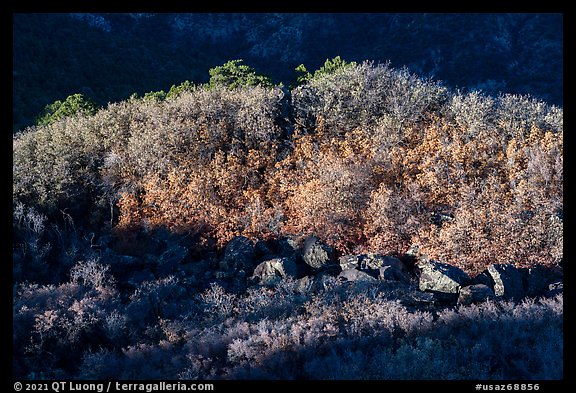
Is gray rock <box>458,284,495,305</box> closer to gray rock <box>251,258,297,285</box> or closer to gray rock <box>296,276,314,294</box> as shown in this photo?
gray rock <box>296,276,314,294</box>

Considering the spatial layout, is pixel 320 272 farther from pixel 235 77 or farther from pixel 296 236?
pixel 235 77

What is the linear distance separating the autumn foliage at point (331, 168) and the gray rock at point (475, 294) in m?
1.56

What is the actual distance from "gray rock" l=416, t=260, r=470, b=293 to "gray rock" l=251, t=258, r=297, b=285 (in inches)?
99.3

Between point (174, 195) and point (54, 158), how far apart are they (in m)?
3.73

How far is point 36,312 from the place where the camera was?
8367 mm

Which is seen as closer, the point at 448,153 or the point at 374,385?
the point at 374,385

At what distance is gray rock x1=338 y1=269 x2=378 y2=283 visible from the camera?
31.6 feet

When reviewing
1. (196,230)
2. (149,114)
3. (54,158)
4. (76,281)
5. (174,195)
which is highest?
(149,114)

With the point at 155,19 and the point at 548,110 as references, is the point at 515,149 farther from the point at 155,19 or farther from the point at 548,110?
the point at 155,19

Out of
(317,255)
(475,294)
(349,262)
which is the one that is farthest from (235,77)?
(475,294)

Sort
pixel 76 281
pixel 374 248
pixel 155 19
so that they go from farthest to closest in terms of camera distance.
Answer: pixel 155 19
pixel 374 248
pixel 76 281

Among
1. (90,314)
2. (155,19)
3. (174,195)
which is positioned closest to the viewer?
(90,314)

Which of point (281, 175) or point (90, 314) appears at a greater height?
point (281, 175)

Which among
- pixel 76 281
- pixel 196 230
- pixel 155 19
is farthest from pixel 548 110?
pixel 155 19
